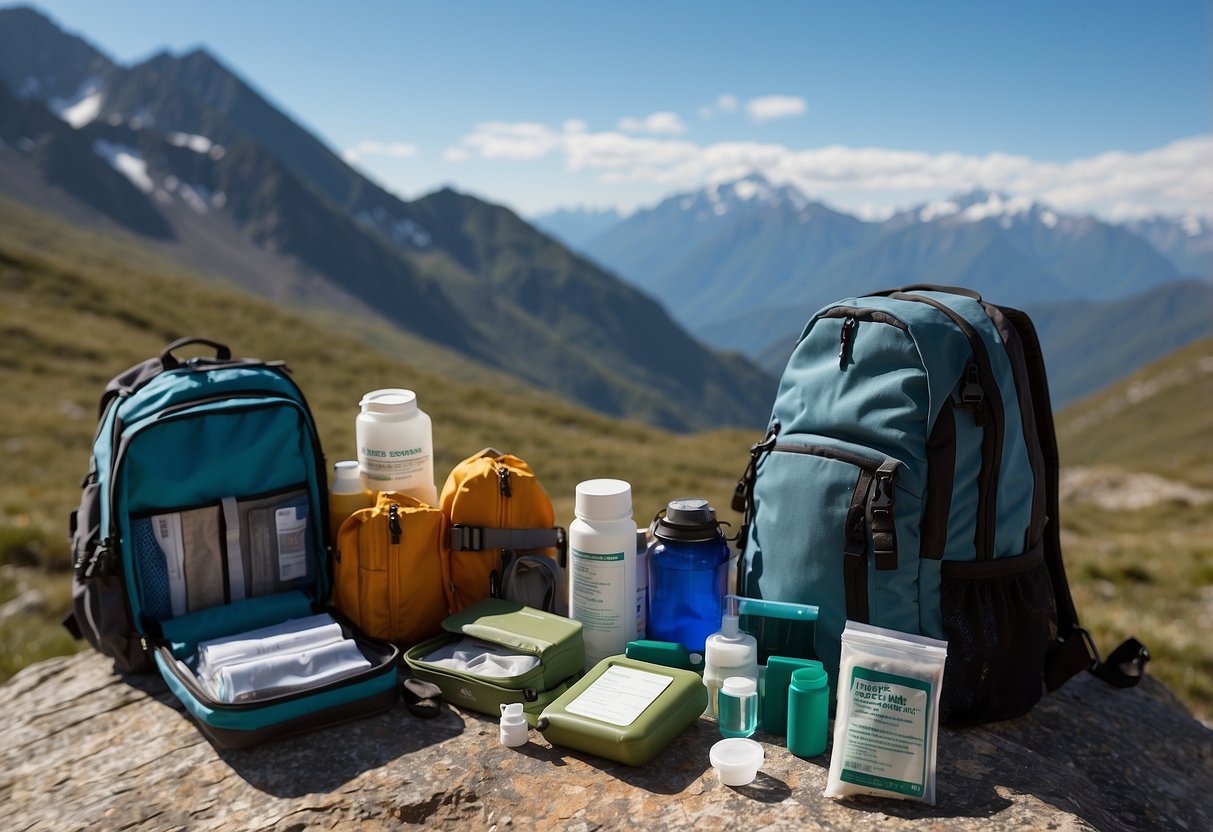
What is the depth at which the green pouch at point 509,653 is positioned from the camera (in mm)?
3859

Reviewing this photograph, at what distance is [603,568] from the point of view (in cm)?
409

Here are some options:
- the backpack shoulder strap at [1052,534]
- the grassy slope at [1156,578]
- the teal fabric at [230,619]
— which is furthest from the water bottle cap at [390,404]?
the grassy slope at [1156,578]

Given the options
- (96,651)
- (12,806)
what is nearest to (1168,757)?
(12,806)

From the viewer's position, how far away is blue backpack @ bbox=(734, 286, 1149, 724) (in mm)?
3814

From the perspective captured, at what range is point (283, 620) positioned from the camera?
4477mm

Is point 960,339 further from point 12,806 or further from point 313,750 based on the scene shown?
point 12,806

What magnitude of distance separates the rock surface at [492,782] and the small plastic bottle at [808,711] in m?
0.07

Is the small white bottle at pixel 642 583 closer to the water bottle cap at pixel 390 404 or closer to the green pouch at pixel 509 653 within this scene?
the green pouch at pixel 509 653

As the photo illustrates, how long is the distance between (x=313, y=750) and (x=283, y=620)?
0.90 m

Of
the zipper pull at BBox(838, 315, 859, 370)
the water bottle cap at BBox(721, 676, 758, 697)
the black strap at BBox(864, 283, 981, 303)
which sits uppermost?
the black strap at BBox(864, 283, 981, 303)

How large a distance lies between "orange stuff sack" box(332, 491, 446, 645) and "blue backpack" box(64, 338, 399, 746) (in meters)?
0.20

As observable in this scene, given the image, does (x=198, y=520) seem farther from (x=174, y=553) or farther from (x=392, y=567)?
(x=392, y=567)

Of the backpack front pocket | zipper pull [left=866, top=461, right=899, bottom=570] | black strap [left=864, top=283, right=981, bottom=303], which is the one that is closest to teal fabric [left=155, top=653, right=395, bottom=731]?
the backpack front pocket

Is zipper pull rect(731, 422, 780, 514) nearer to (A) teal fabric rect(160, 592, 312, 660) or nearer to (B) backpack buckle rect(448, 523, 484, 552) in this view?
(B) backpack buckle rect(448, 523, 484, 552)
